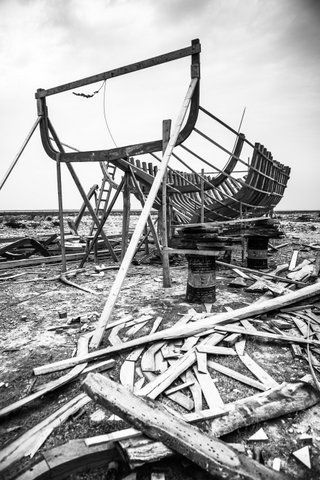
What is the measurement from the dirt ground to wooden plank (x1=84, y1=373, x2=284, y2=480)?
16 cm

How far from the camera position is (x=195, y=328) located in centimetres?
331

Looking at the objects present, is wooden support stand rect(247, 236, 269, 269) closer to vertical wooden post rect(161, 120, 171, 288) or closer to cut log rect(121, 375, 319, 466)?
vertical wooden post rect(161, 120, 171, 288)

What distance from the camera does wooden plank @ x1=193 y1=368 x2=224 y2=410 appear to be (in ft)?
7.22

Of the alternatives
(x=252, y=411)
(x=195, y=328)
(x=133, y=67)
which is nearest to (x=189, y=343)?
(x=195, y=328)

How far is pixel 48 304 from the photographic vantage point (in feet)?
16.2

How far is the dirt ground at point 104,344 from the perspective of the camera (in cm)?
184

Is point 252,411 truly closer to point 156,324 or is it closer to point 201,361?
point 201,361

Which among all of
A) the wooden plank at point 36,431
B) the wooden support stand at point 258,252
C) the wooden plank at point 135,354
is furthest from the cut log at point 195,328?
the wooden support stand at point 258,252

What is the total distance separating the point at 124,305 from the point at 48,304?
56.2 inches

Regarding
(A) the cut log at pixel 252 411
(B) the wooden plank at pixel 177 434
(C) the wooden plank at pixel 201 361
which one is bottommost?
(C) the wooden plank at pixel 201 361

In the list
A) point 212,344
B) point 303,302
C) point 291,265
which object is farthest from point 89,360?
point 291,265

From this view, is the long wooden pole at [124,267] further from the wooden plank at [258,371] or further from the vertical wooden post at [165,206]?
the wooden plank at [258,371]

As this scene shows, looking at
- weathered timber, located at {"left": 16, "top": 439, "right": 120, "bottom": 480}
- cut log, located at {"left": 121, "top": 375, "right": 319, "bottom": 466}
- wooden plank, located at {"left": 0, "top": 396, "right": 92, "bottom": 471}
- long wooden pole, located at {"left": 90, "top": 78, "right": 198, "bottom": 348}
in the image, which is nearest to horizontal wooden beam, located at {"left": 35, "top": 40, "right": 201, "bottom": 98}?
long wooden pole, located at {"left": 90, "top": 78, "right": 198, "bottom": 348}

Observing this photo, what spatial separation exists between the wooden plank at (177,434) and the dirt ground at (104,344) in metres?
0.16
